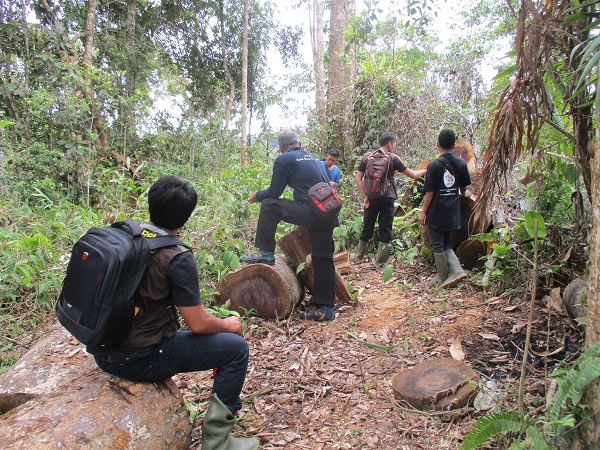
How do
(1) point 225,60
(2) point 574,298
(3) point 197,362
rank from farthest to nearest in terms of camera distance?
1. (1) point 225,60
2. (2) point 574,298
3. (3) point 197,362

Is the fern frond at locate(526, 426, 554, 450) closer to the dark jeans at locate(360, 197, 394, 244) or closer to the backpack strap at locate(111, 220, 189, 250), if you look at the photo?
the backpack strap at locate(111, 220, 189, 250)

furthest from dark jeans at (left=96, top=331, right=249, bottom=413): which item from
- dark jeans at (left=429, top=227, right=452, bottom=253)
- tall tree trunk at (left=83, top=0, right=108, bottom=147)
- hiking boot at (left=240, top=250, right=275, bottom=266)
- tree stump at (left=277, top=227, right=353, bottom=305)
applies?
tall tree trunk at (left=83, top=0, right=108, bottom=147)

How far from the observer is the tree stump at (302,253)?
5.04 m

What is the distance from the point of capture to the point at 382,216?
6348mm

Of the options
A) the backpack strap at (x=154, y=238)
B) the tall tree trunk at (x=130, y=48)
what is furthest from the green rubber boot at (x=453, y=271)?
the tall tree trunk at (x=130, y=48)

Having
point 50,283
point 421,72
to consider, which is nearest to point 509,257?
point 50,283

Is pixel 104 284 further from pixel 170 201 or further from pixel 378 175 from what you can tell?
pixel 378 175

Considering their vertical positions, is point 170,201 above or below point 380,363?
above

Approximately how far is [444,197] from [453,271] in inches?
36.9

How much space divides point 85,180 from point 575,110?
31.5 ft

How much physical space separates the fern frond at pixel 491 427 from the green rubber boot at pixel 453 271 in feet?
10.1

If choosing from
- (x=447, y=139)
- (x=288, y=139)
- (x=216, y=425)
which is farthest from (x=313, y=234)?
(x=216, y=425)

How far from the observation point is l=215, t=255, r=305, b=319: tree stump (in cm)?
458

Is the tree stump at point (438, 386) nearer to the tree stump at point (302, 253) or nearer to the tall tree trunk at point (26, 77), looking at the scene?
the tree stump at point (302, 253)
